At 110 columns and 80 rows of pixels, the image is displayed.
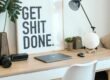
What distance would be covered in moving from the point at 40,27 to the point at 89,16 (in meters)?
0.70

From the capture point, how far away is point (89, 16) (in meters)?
2.86

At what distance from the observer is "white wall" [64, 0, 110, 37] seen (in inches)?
107

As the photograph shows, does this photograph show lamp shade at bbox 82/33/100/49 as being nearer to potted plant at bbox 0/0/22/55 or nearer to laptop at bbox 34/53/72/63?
laptop at bbox 34/53/72/63

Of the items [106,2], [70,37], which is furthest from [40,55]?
[106,2]

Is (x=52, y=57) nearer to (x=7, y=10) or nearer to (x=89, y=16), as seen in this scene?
(x=7, y=10)

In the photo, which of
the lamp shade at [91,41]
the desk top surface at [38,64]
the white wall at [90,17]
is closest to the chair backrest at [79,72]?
the desk top surface at [38,64]

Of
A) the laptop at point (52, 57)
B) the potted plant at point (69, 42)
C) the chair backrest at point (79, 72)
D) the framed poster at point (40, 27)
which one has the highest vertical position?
the framed poster at point (40, 27)

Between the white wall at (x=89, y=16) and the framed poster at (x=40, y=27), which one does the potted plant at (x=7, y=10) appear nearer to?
the framed poster at (x=40, y=27)

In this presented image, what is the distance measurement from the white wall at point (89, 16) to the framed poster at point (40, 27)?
10cm

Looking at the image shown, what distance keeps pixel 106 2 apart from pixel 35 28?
42.3 inches

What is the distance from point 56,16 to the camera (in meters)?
2.62

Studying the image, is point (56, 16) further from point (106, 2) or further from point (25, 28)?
point (106, 2)

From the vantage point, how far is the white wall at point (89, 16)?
272cm

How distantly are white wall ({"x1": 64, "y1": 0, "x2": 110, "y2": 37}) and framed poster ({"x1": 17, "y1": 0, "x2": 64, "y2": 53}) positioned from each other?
0.32 feet
